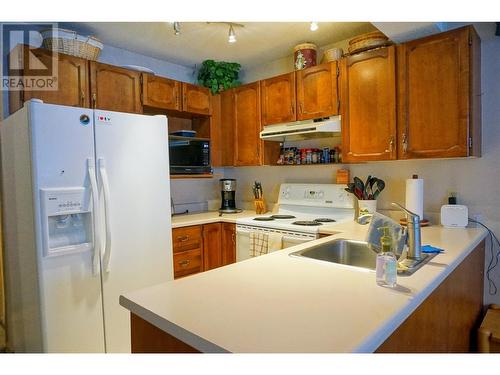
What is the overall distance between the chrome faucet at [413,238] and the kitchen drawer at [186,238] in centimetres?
183

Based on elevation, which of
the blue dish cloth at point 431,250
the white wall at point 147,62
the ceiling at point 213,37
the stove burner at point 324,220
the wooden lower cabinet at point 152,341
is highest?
the ceiling at point 213,37

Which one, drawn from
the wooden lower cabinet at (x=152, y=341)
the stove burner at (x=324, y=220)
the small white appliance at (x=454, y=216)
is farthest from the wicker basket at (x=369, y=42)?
the wooden lower cabinet at (x=152, y=341)

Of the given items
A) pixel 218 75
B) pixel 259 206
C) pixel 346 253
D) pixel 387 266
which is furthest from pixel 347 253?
pixel 218 75

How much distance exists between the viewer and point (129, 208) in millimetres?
2074

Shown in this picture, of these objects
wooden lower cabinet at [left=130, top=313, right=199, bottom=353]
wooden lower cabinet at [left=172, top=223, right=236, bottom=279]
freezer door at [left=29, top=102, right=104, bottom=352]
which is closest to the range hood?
wooden lower cabinet at [left=172, top=223, right=236, bottom=279]

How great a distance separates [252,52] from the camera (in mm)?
3115

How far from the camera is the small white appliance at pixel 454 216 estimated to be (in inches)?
84.8

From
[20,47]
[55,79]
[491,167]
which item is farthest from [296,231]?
[20,47]

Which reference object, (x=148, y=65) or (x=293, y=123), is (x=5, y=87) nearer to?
(x=148, y=65)

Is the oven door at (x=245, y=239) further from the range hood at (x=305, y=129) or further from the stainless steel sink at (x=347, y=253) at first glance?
the range hood at (x=305, y=129)

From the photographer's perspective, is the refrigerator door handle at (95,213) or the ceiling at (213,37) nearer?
the refrigerator door handle at (95,213)

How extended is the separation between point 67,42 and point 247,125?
161 cm

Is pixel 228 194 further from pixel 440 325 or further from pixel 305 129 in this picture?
pixel 440 325

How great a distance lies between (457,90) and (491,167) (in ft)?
1.91
